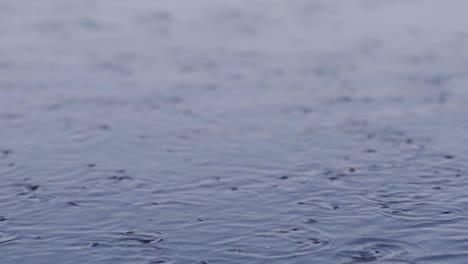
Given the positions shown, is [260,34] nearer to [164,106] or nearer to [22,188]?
[164,106]

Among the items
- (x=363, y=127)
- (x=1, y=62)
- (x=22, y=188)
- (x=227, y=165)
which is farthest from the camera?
(x=1, y=62)

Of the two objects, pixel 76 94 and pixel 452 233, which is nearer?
pixel 452 233

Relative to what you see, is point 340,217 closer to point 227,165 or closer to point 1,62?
point 227,165

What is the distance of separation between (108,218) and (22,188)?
5.94 ft

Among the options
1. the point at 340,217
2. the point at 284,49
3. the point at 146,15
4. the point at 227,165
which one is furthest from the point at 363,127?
the point at 146,15

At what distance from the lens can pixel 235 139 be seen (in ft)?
44.9

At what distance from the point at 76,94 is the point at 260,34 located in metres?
7.11

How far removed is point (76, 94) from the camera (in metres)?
16.5

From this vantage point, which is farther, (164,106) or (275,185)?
(164,106)

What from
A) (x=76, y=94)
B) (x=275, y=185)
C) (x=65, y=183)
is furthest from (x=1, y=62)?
(x=275, y=185)

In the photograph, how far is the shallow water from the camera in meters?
9.50

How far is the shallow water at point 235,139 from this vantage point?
374 inches

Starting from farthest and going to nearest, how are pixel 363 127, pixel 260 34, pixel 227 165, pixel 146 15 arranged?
pixel 146 15
pixel 260 34
pixel 363 127
pixel 227 165

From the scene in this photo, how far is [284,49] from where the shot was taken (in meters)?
20.3
